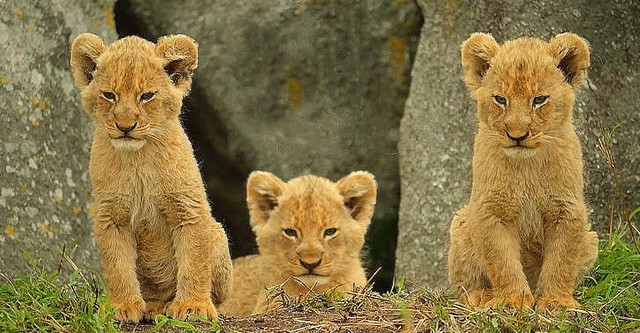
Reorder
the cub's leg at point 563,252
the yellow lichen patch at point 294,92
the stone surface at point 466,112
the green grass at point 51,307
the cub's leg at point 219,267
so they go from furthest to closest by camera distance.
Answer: the yellow lichen patch at point 294,92, the stone surface at point 466,112, the cub's leg at point 219,267, the cub's leg at point 563,252, the green grass at point 51,307

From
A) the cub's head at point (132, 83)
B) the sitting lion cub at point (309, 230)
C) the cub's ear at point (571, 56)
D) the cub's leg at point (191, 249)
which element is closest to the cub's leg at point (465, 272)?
the sitting lion cub at point (309, 230)

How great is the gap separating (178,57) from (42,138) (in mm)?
2243

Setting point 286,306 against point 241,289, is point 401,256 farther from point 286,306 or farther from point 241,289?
point 286,306

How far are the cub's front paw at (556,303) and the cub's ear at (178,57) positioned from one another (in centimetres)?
226

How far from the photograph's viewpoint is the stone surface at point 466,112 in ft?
33.1

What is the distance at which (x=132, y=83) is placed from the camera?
7.68 metres

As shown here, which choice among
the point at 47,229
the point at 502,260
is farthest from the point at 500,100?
the point at 47,229

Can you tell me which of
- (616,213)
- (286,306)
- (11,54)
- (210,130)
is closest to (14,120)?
(11,54)

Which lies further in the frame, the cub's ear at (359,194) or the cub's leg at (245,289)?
the cub's leg at (245,289)

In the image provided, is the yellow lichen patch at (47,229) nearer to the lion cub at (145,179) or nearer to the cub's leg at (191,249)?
the lion cub at (145,179)

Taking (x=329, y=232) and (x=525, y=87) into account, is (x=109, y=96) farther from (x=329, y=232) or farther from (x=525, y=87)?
(x=525, y=87)

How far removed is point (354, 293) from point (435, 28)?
294 centimetres

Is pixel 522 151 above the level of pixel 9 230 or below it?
above

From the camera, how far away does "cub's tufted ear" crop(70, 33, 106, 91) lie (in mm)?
7922
